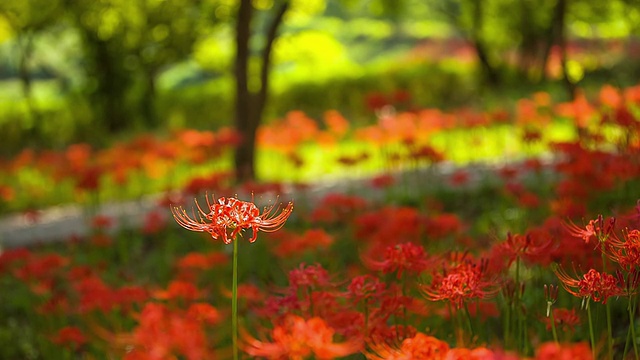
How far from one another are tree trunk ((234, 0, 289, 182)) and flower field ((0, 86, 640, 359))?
77cm

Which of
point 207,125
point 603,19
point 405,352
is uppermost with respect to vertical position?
point 603,19

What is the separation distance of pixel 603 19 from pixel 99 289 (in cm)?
1361

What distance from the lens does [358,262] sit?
226 inches

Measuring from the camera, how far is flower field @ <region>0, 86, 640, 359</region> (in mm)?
2104

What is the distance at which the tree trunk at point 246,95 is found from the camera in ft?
29.6

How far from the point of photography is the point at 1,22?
17953 mm

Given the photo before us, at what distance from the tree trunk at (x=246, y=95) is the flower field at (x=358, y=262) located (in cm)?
77

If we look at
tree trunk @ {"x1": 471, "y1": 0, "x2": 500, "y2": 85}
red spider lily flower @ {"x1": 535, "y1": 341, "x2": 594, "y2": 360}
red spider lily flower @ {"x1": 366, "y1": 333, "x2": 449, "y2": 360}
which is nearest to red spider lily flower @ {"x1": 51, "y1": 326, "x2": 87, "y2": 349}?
red spider lily flower @ {"x1": 366, "y1": 333, "x2": 449, "y2": 360}

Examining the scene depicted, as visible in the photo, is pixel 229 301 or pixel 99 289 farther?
pixel 229 301

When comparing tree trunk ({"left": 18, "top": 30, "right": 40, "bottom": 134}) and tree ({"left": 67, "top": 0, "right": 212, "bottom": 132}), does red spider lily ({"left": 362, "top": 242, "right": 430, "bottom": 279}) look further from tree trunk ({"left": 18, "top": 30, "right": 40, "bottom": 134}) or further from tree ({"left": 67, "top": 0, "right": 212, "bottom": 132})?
tree trunk ({"left": 18, "top": 30, "right": 40, "bottom": 134})

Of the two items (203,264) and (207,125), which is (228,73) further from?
Result: (203,264)

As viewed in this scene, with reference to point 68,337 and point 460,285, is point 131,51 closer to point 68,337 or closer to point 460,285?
point 68,337

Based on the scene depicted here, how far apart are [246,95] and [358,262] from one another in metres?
4.03

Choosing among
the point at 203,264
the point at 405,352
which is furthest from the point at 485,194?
the point at 405,352
